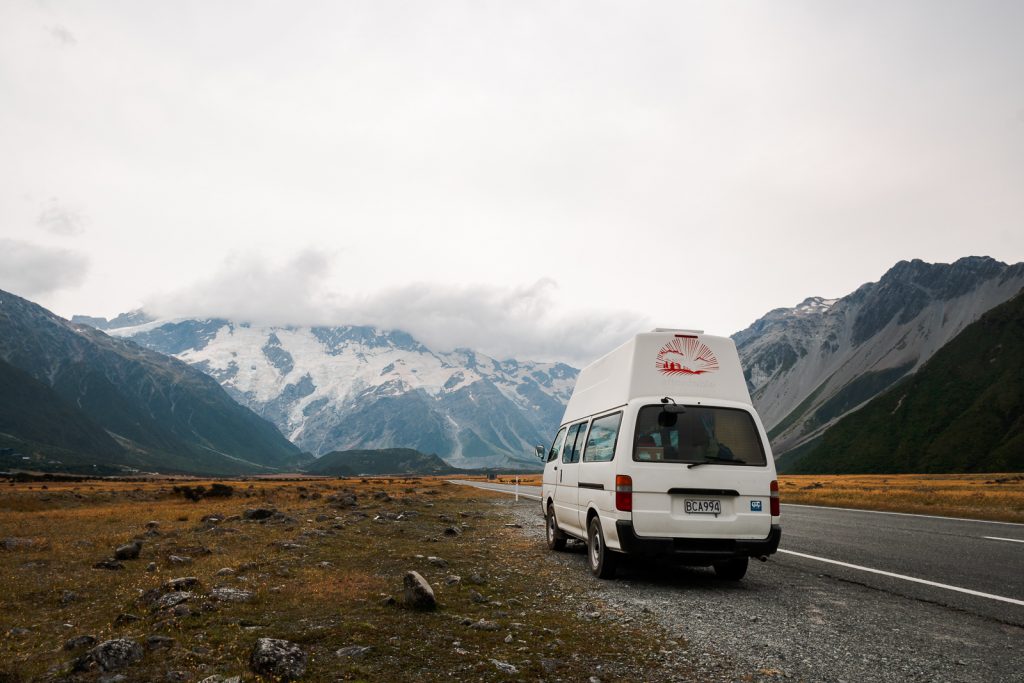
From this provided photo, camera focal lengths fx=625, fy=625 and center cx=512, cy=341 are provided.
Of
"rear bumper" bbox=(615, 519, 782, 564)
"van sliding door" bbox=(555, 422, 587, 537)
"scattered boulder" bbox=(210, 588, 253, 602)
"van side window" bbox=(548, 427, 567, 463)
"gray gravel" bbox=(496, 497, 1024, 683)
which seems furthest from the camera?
"van side window" bbox=(548, 427, 567, 463)

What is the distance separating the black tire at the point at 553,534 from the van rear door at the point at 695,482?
5.08 m

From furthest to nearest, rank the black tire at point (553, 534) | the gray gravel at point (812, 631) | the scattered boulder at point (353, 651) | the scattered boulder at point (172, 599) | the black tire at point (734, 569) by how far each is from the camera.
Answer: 1. the black tire at point (553, 534)
2. the black tire at point (734, 569)
3. the scattered boulder at point (172, 599)
4. the scattered boulder at point (353, 651)
5. the gray gravel at point (812, 631)

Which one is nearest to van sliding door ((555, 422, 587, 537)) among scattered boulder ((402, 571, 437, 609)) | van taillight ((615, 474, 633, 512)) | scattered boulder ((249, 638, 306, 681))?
van taillight ((615, 474, 633, 512))

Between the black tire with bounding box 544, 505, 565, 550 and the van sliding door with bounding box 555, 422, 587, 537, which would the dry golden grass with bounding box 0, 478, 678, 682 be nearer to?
the black tire with bounding box 544, 505, 565, 550

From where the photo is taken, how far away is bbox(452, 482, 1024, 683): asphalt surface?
603 cm

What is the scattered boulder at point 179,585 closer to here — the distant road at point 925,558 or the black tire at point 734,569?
the black tire at point 734,569

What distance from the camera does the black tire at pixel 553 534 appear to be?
14860mm

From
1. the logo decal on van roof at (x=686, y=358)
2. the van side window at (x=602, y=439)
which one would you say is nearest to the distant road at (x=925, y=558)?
the van side window at (x=602, y=439)

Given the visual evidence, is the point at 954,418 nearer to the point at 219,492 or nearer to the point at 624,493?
the point at 219,492

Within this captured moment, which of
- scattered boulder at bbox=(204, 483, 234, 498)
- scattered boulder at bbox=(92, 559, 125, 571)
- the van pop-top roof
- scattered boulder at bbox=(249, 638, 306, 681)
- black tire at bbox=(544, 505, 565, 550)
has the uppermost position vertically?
the van pop-top roof

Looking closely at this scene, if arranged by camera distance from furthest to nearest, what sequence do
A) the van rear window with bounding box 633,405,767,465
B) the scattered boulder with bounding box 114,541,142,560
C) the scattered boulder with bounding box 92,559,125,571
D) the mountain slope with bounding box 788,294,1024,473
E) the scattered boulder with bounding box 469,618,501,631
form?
the mountain slope with bounding box 788,294,1024,473
the scattered boulder with bounding box 114,541,142,560
the scattered boulder with bounding box 92,559,125,571
the van rear window with bounding box 633,405,767,465
the scattered boulder with bounding box 469,618,501,631

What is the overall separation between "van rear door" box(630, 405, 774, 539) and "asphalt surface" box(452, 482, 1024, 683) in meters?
1.04

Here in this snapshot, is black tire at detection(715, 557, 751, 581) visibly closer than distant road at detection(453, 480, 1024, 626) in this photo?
No

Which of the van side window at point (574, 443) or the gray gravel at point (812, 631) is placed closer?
the gray gravel at point (812, 631)
